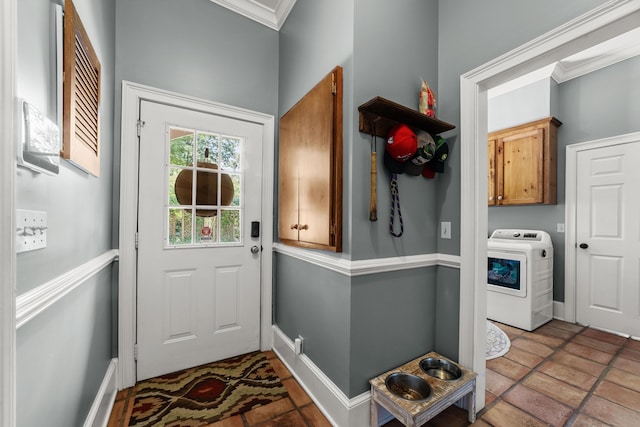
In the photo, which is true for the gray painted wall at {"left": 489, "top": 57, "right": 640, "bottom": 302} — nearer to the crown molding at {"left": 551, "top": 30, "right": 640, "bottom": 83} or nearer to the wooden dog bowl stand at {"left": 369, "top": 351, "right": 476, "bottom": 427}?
the crown molding at {"left": 551, "top": 30, "right": 640, "bottom": 83}

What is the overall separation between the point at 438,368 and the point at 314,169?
1.52 m

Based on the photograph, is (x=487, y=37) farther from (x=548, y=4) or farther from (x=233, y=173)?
(x=233, y=173)

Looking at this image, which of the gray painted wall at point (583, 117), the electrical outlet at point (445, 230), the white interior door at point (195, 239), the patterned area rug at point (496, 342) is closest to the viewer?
the electrical outlet at point (445, 230)

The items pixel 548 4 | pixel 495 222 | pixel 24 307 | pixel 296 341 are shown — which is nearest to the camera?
pixel 24 307

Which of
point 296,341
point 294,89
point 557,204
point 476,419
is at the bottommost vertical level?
point 476,419

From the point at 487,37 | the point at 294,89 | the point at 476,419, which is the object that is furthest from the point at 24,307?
the point at 487,37

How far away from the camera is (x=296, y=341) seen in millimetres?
1937

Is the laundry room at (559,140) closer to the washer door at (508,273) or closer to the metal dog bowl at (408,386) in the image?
the washer door at (508,273)

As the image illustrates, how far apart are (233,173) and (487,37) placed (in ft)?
6.50

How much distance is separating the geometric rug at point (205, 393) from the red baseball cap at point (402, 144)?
1741mm

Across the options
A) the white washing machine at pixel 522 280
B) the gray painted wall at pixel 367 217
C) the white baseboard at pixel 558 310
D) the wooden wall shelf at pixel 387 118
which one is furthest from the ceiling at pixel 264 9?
the white baseboard at pixel 558 310

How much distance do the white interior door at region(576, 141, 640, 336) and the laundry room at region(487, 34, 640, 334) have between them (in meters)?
0.04

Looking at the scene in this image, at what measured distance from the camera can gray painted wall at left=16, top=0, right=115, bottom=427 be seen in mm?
753

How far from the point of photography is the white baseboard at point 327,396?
4.84 ft
